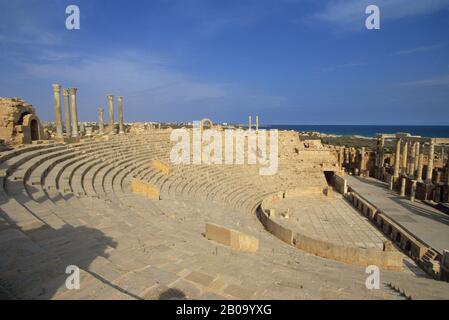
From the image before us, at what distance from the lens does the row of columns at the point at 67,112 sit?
61.3 ft

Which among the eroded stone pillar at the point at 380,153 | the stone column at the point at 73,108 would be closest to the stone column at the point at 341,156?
the eroded stone pillar at the point at 380,153

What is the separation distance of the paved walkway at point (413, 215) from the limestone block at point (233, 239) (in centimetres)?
1007

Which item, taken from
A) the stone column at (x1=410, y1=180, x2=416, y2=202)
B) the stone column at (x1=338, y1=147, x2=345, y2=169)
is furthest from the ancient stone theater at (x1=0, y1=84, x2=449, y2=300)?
the stone column at (x1=338, y1=147, x2=345, y2=169)

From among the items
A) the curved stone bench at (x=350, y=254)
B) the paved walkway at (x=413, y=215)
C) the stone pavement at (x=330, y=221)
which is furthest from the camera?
the stone pavement at (x=330, y=221)

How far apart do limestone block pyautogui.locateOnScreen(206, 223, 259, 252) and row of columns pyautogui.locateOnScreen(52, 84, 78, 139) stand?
47.5ft

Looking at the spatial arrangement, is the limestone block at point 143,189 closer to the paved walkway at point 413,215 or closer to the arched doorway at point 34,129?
the arched doorway at point 34,129

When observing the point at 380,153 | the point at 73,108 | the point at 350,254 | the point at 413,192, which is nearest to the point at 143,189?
the point at 350,254

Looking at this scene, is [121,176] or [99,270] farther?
[121,176]

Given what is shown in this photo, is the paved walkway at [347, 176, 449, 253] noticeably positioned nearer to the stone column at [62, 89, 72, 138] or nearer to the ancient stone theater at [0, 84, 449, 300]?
the ancient stone theater at [0, 84, 449, 300]

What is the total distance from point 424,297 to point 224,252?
15.1ft

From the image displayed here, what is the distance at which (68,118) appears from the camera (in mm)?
20016
